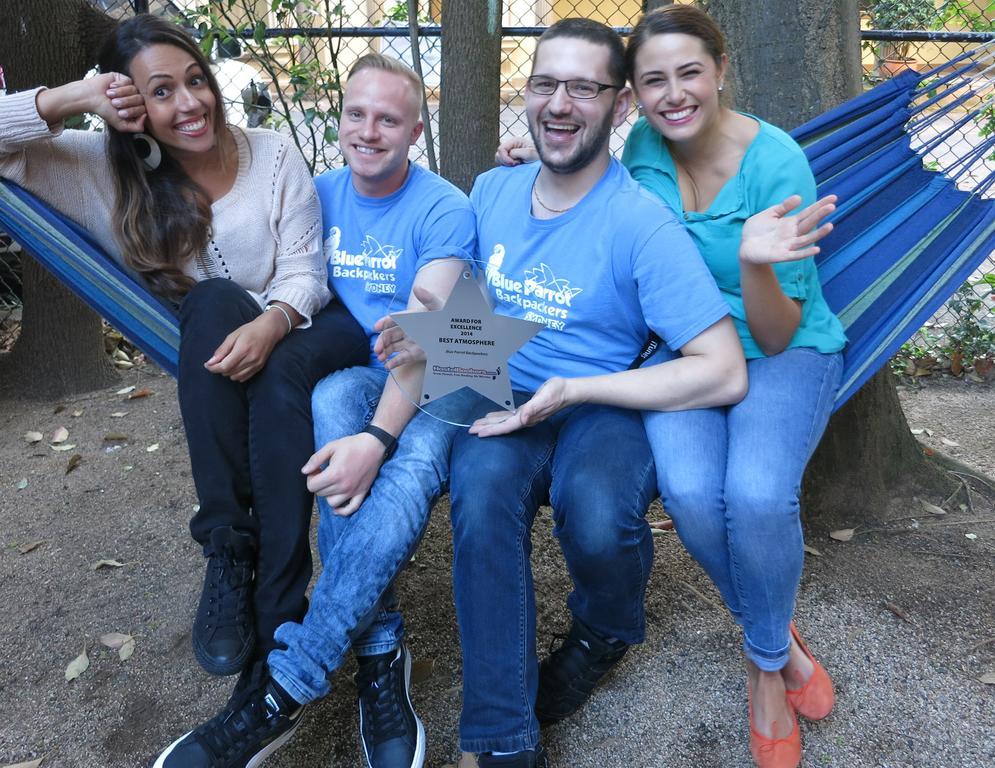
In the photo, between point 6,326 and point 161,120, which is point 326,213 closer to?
point 161,120

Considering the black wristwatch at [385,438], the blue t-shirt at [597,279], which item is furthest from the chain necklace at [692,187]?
the black wristwatch at [385,438]

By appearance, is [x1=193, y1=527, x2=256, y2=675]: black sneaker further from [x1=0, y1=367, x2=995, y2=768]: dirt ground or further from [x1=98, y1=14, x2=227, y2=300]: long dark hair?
[x1=98, y1=14, x2=227, y2=300]: long dark hair

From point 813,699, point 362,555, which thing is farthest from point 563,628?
point 362,555

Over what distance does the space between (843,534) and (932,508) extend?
332 millimetres

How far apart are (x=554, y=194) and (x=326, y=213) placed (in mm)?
590

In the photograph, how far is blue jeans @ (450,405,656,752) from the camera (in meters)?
1.53

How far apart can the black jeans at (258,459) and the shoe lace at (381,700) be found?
18 centimetres

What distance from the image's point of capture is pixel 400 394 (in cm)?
172

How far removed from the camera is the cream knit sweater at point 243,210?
6.32 feet

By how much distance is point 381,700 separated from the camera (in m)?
A: 1.64

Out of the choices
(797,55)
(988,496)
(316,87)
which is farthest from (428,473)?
(316,87)

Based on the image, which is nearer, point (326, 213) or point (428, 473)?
point (428, 473)

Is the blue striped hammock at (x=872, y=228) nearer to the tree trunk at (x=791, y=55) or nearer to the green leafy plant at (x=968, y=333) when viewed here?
the tree trunk at (x=791, y=55)

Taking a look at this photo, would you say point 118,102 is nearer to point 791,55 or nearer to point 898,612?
point 791,55
